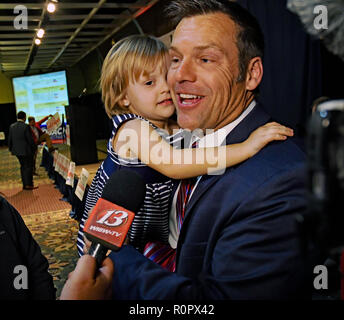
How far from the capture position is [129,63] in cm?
168

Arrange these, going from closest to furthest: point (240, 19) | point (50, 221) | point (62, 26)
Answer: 1. point (240, 19)
2. point (50, 221)
3. point (62, 26)

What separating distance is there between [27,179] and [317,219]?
304 inches

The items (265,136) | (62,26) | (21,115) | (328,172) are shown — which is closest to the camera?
(328,172)

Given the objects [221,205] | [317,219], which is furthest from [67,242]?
[317,219]

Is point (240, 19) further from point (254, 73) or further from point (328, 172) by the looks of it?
point (328, 172)

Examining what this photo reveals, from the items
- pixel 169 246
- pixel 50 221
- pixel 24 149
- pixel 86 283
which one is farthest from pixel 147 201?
pixel 24 149

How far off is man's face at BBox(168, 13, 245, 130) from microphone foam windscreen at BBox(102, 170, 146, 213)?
0.38 metres

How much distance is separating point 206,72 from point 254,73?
0.19 meters

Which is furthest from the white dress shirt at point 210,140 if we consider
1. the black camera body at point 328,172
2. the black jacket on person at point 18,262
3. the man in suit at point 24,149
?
the man in suit at point 24,149

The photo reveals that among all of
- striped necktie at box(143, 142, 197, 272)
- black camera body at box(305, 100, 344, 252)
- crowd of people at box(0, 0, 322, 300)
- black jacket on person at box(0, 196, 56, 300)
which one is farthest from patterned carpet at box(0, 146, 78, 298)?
black camera body at box(305, 100, 344, 252)

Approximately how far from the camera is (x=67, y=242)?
13.7 ft

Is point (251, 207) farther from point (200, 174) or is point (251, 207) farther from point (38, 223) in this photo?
point (38, 223)

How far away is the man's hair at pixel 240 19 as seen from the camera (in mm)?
1203
